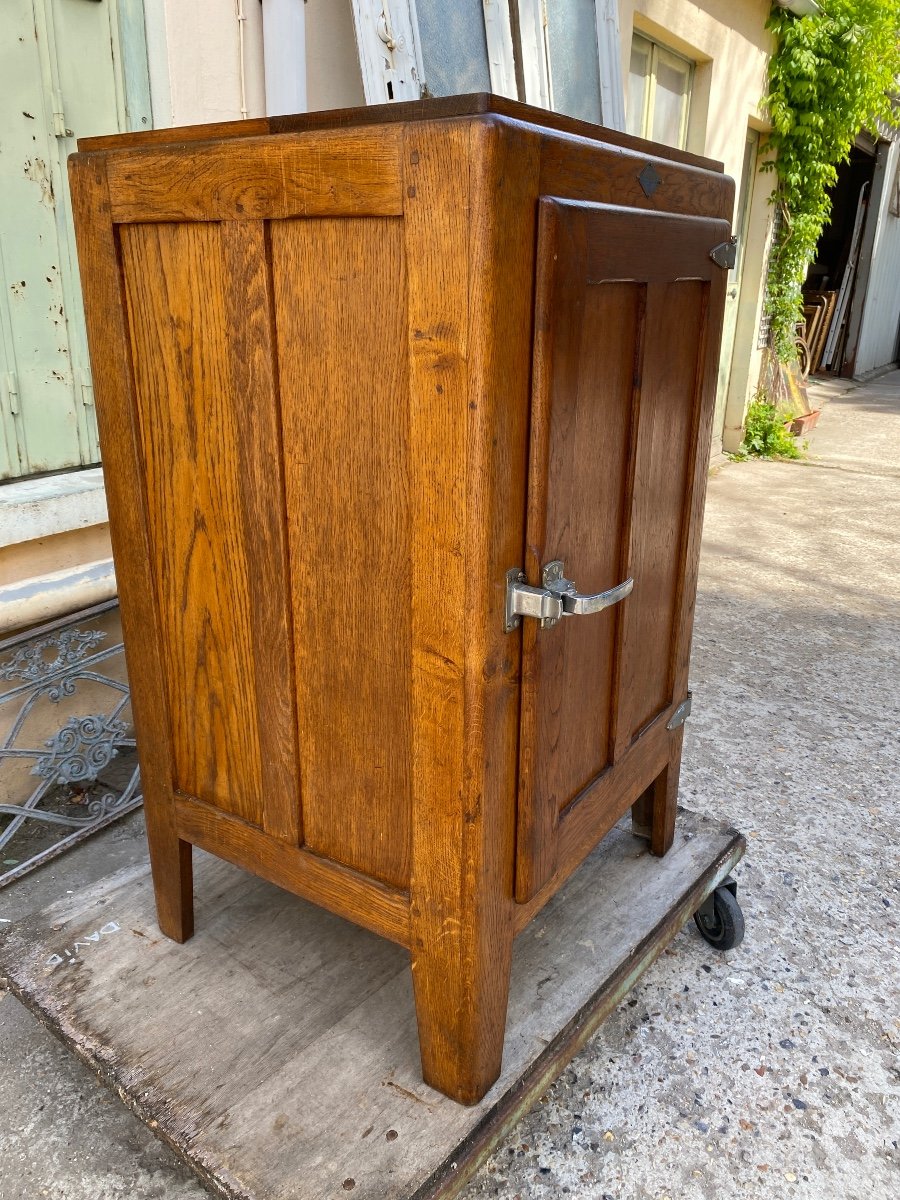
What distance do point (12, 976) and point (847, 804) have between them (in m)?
2.17

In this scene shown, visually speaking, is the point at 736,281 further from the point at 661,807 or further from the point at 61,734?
the point at 61,734

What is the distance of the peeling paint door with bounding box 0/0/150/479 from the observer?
6.61ft

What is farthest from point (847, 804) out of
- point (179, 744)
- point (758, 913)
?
point (179, 744)

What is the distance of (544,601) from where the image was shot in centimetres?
114

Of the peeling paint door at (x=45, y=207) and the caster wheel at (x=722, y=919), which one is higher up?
the peeling paint door at (x=45, y=207)

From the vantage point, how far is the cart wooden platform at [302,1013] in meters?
1.28

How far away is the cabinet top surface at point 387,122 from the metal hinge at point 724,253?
0.17 meters

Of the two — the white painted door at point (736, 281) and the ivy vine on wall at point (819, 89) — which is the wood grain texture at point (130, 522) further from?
the ivy vine on wall at point (819, 89)

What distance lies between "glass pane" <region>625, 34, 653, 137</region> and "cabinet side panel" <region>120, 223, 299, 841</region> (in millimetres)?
4339

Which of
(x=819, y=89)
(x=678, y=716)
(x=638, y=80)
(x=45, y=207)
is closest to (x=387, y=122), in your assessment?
(x=678, y=716)

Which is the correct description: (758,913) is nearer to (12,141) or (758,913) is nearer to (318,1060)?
(318,1060)

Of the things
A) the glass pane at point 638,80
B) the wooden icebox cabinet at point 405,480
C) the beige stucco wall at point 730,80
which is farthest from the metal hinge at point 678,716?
the glass pane at point 638,80

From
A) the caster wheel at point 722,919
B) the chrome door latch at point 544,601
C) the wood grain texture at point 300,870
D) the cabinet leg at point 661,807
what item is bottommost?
the caster wheel at point 722,919

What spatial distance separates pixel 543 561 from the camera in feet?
3.91
